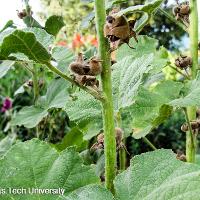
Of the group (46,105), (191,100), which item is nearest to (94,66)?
(191,100)

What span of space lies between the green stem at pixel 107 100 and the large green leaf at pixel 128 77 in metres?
0.05

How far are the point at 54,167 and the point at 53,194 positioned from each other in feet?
0.20

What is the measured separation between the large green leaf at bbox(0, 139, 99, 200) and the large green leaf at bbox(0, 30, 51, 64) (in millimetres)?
205

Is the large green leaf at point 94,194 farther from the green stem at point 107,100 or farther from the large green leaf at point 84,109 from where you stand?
the large green leaf at point 84,109

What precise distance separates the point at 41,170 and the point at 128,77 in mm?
299

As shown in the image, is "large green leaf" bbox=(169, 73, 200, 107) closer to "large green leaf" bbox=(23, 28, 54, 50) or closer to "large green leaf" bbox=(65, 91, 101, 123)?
"large green leaf" bbox=(65, 91, 101, 123)

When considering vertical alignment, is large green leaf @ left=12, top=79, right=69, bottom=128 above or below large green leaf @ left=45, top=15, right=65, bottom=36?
below

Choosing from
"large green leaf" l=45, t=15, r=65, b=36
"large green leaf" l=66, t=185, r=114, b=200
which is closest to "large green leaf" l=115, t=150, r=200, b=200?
"large green leaf" l=66, t=185, r=114, b=200

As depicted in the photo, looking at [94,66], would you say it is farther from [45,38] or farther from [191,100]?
[191,100]

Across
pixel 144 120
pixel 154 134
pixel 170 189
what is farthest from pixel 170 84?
pixel 154 134

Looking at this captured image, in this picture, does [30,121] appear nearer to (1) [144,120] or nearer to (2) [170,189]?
(1) [144,120]

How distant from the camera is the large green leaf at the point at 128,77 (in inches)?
46.1

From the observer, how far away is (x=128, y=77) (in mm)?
1248

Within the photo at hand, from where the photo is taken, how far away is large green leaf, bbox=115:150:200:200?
0.95 meters
